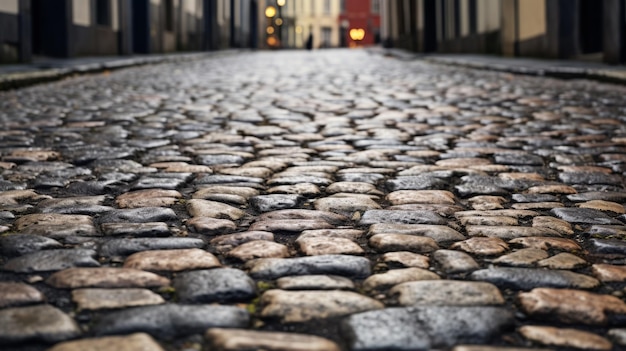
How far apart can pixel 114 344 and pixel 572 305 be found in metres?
0.99

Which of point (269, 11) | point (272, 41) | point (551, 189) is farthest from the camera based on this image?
point (272, 41)

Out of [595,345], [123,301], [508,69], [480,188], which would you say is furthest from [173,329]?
[508,69]

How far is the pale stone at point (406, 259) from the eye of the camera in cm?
219

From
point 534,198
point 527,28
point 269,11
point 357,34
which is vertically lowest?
point 534,198

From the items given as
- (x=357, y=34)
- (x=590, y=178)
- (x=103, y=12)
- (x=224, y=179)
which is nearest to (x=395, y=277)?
(x=224, y=179)

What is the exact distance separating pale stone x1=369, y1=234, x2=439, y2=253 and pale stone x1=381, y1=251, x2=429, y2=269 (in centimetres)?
5

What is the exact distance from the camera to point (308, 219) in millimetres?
2734

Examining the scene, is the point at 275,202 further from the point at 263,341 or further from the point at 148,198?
the point at 263,341

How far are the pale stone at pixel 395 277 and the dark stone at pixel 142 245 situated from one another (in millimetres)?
582

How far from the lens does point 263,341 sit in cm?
156

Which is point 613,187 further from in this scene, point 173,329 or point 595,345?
point 173,329

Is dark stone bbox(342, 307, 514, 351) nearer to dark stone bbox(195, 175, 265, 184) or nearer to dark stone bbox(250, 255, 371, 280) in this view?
dark stone bbox(250, 255, 371, 280)

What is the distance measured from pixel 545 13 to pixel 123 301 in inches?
481

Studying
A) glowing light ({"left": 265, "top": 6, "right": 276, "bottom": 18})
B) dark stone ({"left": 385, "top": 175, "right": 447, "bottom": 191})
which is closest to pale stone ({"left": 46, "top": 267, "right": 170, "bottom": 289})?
dark stone ({"left": 385, "top": 175, "right": 447, "bottom": 191})
